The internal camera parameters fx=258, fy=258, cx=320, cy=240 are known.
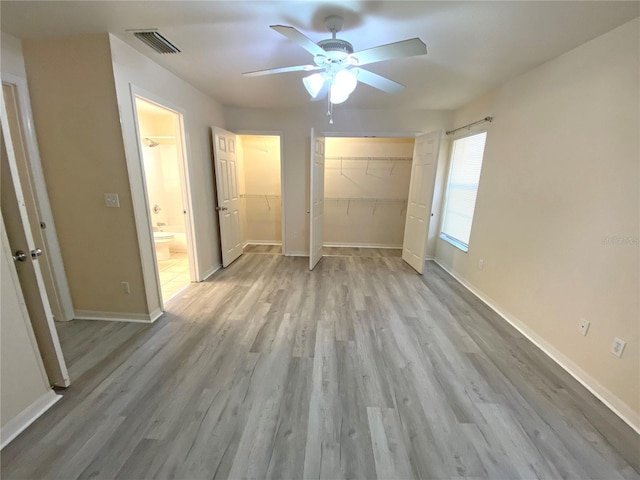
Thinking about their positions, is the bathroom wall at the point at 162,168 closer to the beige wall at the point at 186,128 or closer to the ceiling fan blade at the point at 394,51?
the beige wall at the point at 186,128

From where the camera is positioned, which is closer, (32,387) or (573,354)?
(32,387)

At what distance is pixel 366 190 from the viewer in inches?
200

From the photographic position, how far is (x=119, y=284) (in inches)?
97.1

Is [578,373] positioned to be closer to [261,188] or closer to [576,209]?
[576,209]

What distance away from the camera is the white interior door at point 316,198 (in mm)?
3695

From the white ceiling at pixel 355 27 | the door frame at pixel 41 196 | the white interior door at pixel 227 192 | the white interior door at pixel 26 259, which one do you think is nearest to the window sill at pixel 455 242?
the white ceiling at pixel 355 27

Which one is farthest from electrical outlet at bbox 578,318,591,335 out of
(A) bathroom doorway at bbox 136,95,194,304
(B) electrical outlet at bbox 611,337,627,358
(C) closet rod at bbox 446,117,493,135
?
(A) bathroom doorway at bbox 136,95,194,304

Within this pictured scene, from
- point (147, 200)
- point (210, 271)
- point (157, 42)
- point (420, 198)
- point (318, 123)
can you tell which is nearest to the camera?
point (157, 42)

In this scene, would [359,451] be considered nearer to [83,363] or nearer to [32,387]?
[32,387]

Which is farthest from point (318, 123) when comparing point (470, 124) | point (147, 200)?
point (147, 200)

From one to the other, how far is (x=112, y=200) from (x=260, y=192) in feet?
10.00

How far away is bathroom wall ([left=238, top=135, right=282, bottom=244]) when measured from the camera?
498cm

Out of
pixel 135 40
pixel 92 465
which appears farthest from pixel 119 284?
pixel 135 40

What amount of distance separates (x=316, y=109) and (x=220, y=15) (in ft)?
8.39
